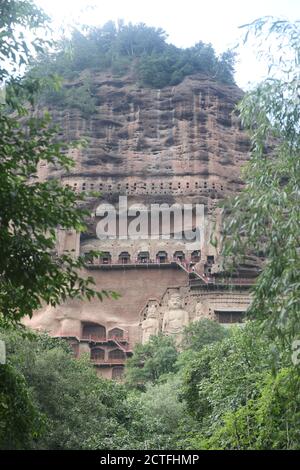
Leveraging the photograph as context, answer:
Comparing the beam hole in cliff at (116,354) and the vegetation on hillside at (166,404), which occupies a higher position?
the beam hole in cliff at (116,354)

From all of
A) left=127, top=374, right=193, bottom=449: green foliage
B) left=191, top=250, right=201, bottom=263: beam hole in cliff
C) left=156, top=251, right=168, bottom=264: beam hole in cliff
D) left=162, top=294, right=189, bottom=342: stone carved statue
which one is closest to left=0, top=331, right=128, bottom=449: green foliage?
left=127, top=374, right=193, bottom=449: green foliage

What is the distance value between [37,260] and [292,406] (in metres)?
3.21

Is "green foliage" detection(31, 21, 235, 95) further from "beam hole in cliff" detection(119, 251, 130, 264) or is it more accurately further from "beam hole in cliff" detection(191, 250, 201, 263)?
"beam hole in cliff" detection(191, 250, 201, 263)

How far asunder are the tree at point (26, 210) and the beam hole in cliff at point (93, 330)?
28.9m

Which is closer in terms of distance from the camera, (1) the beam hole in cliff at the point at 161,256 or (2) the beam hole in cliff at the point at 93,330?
(2) the beam hole in cliff at the point at 93,330

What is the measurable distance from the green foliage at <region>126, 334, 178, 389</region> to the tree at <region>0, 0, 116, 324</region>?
837 inches

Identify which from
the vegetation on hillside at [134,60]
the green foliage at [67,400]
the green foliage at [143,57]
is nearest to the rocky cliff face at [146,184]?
the vegetation on hillside at [134,60]

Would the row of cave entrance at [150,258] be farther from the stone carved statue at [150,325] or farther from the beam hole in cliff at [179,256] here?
the stone carved statue at [150,325]

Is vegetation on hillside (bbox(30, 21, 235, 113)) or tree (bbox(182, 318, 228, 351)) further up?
vegetation on hillside (bbox(30, 21, 235, 113))

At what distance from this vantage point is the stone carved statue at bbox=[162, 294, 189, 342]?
35.0 metres

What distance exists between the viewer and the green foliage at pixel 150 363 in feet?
94.6

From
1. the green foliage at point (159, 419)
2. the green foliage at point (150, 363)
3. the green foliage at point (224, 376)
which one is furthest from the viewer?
the green foliage at point (150, 363)

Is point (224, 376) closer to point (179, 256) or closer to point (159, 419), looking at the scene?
point (159, 419)

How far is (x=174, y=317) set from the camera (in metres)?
35.4
